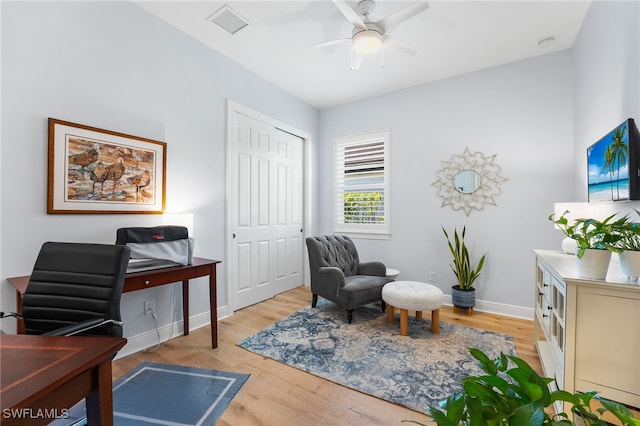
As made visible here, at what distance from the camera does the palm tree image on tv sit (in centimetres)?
161

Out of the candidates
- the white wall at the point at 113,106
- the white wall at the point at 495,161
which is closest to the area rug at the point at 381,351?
the white wall at the point at 495,161

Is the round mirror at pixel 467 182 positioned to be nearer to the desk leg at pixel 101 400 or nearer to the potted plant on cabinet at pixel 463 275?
the potted plant on cabinet at pixel 463 275

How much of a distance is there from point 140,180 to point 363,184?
2838 mm

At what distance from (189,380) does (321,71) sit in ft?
10.9

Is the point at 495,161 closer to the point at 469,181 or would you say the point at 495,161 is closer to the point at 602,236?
the point at 469,181

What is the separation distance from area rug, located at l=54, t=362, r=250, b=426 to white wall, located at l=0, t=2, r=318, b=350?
1.66 feet

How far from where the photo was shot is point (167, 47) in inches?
101

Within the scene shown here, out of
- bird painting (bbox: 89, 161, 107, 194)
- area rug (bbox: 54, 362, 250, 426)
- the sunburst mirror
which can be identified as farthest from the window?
bird painting (bbox: 89, 161, 107, 194)

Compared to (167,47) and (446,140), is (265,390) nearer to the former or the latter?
(167,47)

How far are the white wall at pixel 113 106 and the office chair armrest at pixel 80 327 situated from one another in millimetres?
949

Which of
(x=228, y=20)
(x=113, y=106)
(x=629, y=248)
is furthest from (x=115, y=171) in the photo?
(x=629, y=248)

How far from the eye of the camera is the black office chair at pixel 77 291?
143 cm

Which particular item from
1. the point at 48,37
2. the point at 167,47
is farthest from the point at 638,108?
the point at 48,37

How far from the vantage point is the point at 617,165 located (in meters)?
1.69
